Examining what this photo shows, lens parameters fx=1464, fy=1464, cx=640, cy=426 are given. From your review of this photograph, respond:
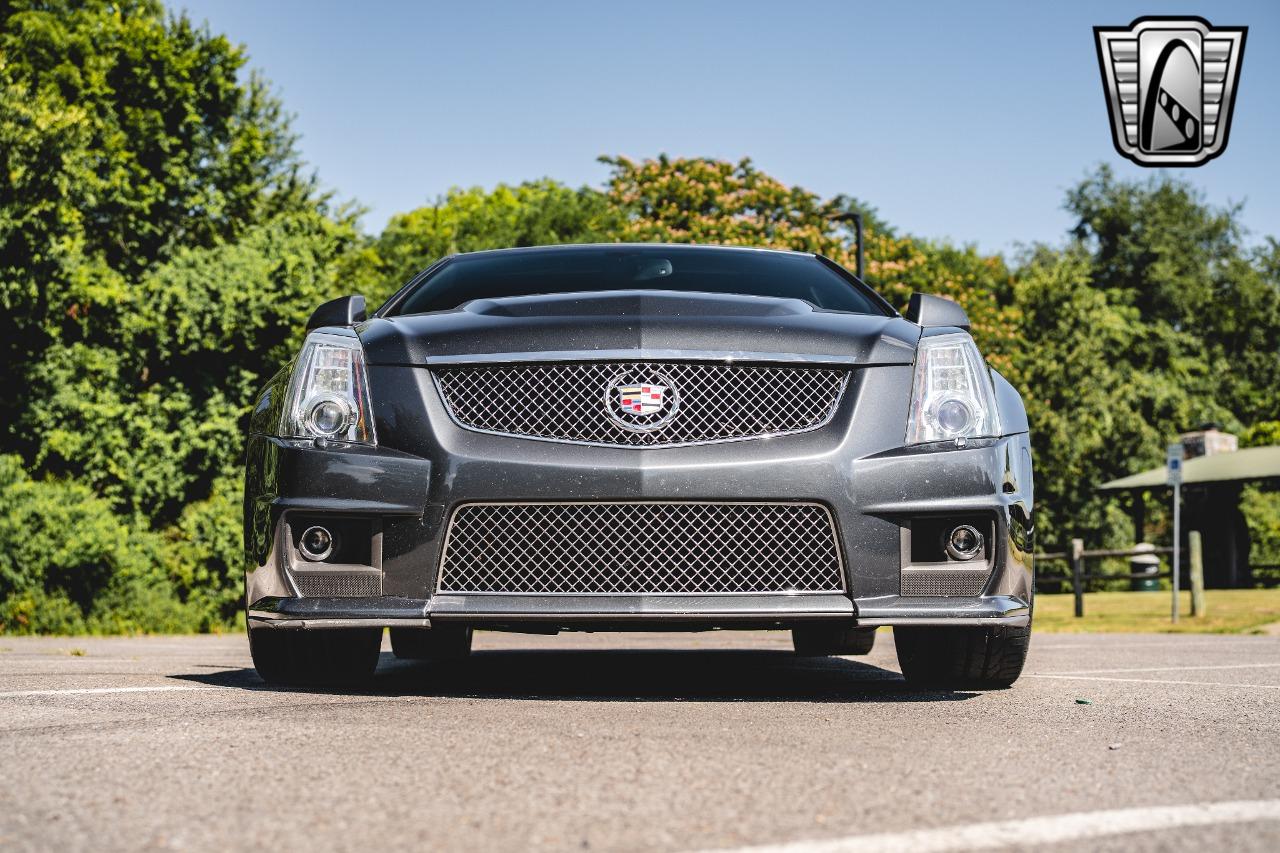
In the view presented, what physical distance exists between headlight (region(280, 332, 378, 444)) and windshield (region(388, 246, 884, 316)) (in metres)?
0.67

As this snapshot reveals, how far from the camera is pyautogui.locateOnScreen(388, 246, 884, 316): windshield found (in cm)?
565

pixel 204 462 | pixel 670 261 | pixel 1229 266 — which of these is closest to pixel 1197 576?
pixel 204 462

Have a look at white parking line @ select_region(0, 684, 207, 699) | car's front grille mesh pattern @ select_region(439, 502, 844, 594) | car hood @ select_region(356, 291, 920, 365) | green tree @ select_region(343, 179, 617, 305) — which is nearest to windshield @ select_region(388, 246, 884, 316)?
car hood @ select_region(356, 291, 920, 365)

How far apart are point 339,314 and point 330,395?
43 cm

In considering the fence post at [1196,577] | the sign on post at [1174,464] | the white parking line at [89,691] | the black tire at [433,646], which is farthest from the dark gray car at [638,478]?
the fence post at [1196,577]

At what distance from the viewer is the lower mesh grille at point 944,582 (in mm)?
4543

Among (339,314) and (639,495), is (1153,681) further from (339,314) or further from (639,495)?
(339,314)

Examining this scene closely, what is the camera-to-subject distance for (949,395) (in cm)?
472

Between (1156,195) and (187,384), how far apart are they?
46.4 metres

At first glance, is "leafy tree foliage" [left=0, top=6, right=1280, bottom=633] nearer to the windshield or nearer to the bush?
the bush

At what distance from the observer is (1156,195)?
59.3 meters

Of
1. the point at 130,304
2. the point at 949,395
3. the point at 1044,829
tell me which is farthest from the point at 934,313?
the point at 130,304

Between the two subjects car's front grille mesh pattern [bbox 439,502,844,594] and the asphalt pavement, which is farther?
car's front grille mesh pattern [bbox 439,502,844,594]

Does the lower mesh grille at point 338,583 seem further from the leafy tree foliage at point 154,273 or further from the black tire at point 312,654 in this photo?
the leafy tree foliage at point 154,273
